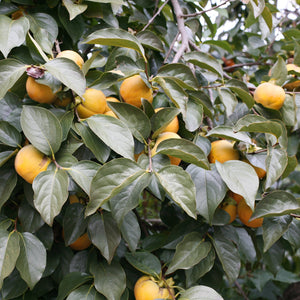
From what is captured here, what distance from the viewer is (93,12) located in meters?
0.92

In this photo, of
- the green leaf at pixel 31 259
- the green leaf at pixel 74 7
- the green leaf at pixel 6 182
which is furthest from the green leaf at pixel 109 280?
the green leaf at pixel 74 7

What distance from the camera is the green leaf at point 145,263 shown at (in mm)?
721

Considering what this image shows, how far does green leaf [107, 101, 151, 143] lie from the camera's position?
2.27 feet

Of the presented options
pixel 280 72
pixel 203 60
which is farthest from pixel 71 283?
pixel 280 72

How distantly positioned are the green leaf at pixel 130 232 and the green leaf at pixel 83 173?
0.15 m

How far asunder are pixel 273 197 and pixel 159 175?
0.84ft

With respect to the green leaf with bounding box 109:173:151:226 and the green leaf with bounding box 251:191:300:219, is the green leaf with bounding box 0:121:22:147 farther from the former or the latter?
the green leaf with bounding box 251:191:300:219

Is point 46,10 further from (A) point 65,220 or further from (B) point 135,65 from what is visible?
(A) point 65,220

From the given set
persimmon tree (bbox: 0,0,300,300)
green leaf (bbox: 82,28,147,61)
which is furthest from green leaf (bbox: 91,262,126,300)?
green leaf (bbox: 82,28,147,61)

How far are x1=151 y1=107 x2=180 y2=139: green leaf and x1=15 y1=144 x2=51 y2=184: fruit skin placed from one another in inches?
8.7

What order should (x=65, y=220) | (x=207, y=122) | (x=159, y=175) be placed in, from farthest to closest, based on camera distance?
(x=207, y=122)
(x=65, y=220)
(x=159, y=175)

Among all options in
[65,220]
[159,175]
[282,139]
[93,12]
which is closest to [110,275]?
[65,220]

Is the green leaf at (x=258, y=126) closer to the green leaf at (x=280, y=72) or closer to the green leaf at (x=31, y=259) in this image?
the green leaf at (x=280, y=72)

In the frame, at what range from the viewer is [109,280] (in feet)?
2.29
